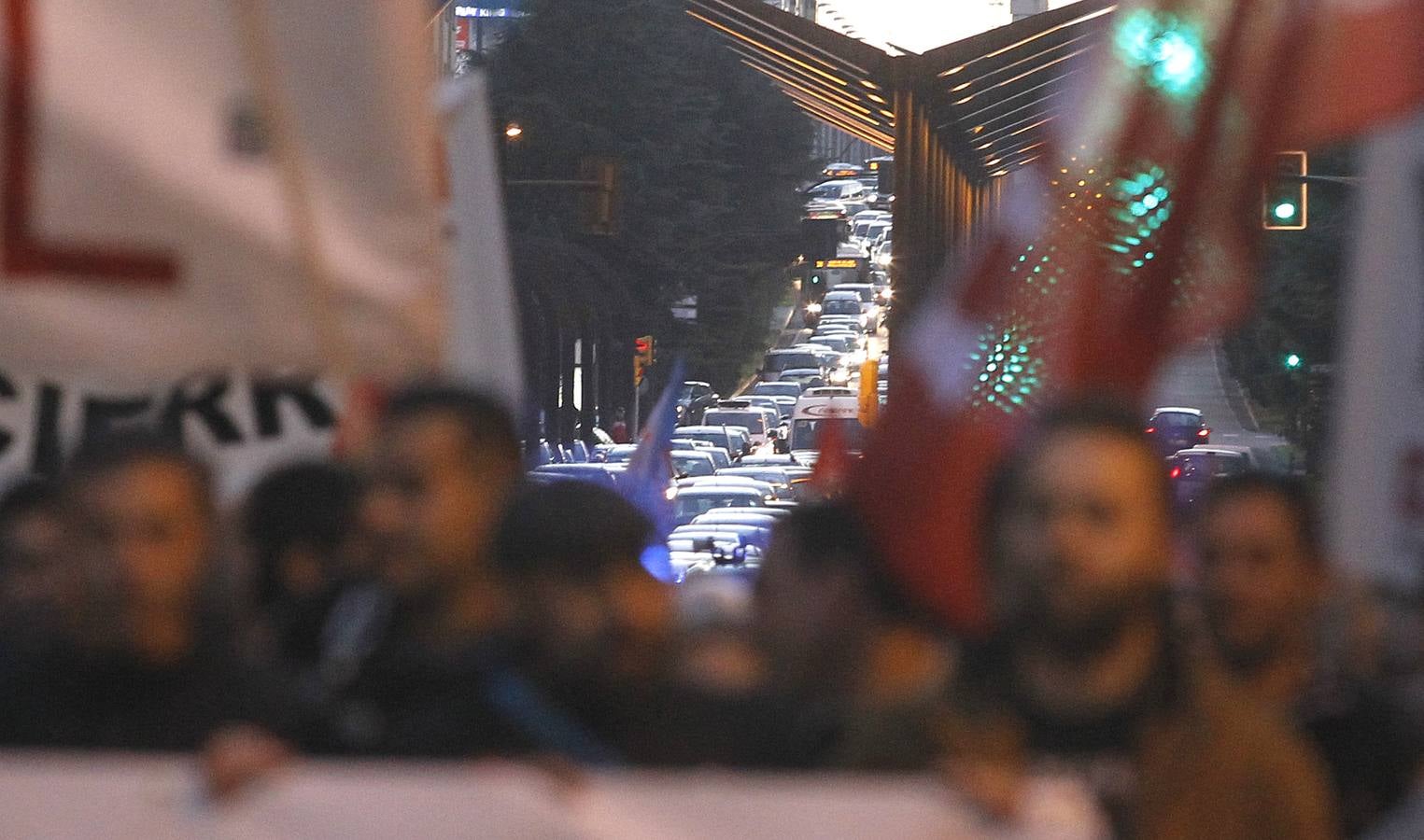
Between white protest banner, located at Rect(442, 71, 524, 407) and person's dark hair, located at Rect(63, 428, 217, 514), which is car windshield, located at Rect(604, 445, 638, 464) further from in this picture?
person's dark hair, located at Rect(63, 428, 217, 514)

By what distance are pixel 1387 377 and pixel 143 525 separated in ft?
6.44

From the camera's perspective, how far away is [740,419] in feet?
171

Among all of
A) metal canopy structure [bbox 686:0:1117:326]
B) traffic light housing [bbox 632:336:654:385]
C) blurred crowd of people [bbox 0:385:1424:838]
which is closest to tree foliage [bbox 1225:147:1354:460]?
metal canopy structure [bbox 686:0:1117:326]

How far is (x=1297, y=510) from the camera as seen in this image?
12.6ft

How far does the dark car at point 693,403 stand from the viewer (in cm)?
5944

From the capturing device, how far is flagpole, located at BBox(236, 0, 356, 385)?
3.44 metres

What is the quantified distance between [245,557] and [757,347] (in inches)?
2324

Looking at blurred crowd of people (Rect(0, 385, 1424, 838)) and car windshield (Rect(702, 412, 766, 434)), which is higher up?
blurred crowd of people (Rect(0, 385, 1424, 838))

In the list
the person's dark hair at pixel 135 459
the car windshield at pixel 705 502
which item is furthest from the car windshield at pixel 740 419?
the person's dark hair at pixel 135 459

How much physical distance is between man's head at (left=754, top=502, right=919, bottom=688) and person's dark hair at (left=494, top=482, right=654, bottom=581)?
1.22ft

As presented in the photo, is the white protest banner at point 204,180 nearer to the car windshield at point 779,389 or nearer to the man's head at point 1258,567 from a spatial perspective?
the man's head at point 1258,567

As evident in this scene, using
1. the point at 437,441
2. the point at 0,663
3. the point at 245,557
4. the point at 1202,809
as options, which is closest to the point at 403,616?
the point at 437,441

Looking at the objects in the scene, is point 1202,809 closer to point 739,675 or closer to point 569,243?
point 739,675

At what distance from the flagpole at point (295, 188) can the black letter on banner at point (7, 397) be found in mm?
1894
